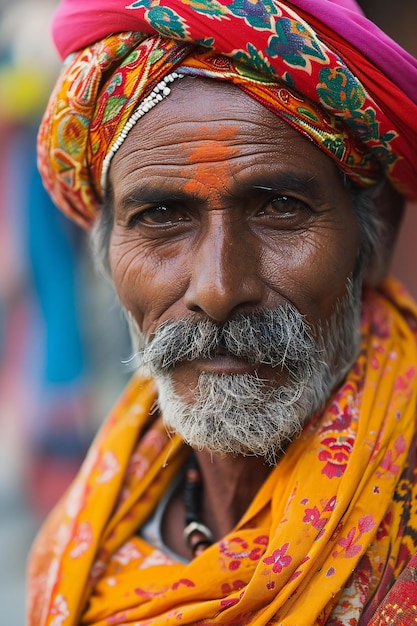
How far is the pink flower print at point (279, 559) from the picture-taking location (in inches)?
70.1

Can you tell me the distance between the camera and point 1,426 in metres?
5.62

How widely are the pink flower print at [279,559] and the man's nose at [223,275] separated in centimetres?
59

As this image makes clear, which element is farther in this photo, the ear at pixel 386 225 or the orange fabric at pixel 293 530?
the ear at pixel 386 225

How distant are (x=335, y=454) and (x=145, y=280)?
0.71 meters

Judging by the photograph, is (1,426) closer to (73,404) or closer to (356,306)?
(73,404)

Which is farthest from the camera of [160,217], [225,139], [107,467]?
[107,467]

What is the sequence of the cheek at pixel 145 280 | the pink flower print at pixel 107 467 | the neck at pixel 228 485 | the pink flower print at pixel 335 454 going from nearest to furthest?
the pink flower print at pixel 335 454
the cheek at pixel 145 280
the neck at pixel 228 485
the pink flower print at pixel 107 467

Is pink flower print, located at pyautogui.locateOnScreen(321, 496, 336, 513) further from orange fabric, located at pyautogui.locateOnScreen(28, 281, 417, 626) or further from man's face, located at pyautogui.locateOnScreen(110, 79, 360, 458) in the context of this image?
man's face, located at pyautogui.locateOnScreen(110, 79, 360, 458)

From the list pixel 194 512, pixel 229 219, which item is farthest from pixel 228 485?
pixel 229 219

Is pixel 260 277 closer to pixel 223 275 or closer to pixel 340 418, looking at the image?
pixel 223 275

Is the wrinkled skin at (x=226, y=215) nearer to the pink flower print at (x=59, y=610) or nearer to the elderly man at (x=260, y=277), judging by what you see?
the elderly man at (x=260, y=277)

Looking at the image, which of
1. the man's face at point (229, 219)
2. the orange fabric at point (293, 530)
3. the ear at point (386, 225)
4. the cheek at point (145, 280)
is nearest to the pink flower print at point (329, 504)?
the orange fabric at point (293, 530)

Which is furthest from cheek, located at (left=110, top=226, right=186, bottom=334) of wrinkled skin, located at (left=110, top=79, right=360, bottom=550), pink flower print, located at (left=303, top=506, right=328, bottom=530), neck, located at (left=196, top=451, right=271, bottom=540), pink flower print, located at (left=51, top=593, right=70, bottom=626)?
pink flower print, located at (left=51, top=593, right=70, bottom=626)

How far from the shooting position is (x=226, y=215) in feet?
6.28
